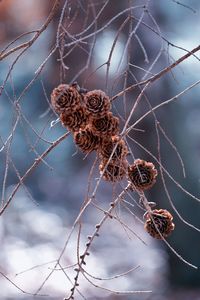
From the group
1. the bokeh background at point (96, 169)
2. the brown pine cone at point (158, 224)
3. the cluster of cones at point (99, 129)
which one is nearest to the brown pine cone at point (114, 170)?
the cluster of cones at point (99, 129)

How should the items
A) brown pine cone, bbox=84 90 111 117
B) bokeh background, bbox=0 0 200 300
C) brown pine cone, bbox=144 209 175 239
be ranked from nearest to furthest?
1. brown pine cone, bbox=84 90 111 117
2. brown pine cone, bbox=144 209 175 239
3. bokeh background, bbox=0 0 200 300

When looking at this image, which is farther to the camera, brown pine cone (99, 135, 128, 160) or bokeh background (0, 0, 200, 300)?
bokeh background (0, 0, 200, 300)

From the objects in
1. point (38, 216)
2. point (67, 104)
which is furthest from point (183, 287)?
point (67, 104)

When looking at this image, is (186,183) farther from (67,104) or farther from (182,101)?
(67,104)

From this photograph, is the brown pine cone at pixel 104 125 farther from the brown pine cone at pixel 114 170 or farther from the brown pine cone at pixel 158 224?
the brown pine cone at pixel 158 224

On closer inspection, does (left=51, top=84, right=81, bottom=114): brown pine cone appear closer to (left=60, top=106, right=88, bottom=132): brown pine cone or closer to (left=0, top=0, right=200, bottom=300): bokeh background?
(left=60, top=106, right=88, bottom=132): brown pine cone

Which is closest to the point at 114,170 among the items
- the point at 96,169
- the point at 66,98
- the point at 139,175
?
the point at 139,175

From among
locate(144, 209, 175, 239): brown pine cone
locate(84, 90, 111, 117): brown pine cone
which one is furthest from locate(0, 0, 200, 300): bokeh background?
locate(84, 90, 111, 117): brown pine cone

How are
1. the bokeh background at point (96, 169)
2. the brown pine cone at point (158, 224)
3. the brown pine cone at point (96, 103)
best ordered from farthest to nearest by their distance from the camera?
the bokeh background at point (96, 169)
the brown pine cone at point (158, 224)
the brown pine cone at point (96, 103)
